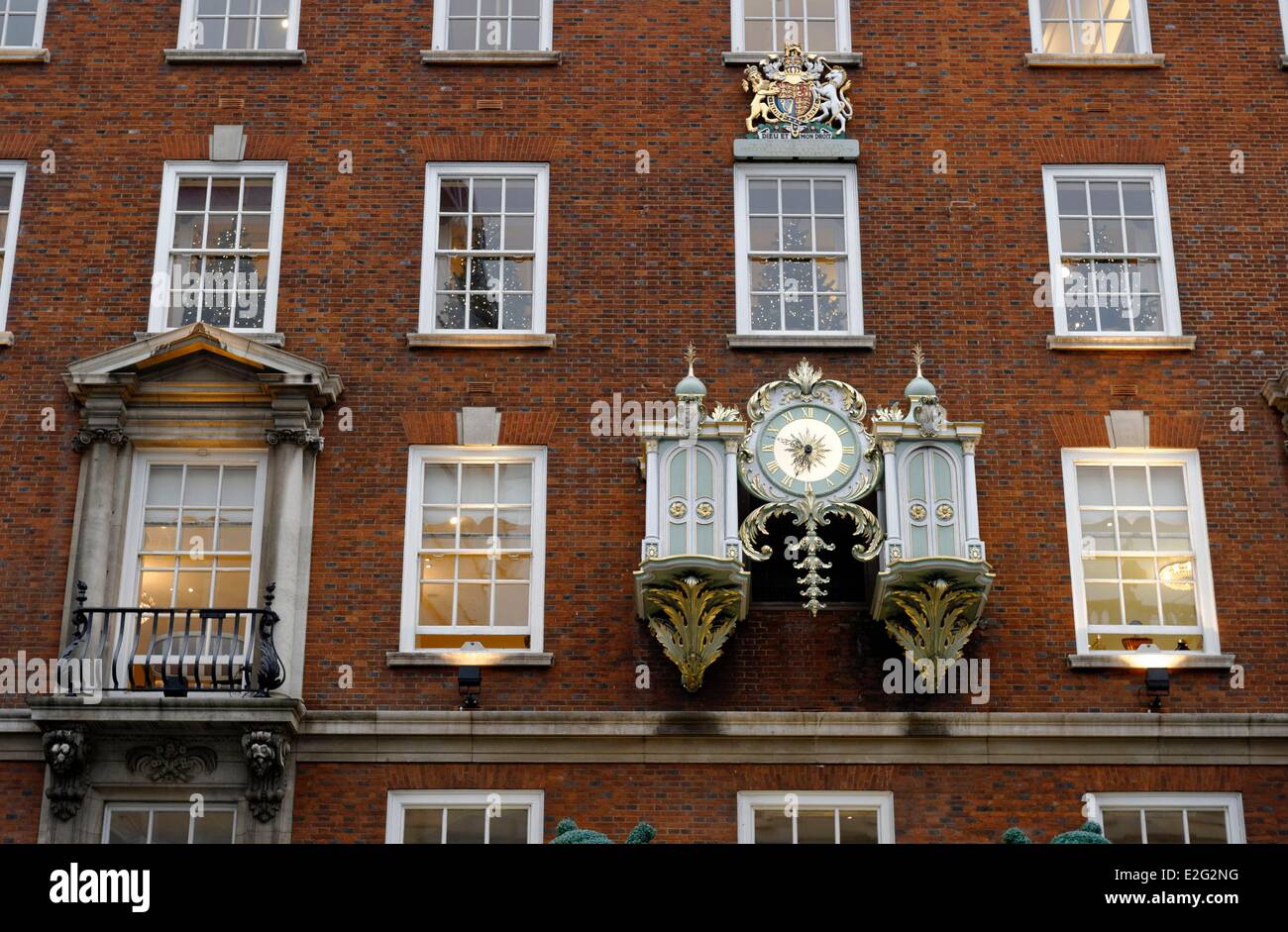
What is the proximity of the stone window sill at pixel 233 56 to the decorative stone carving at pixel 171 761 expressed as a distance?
7747mm

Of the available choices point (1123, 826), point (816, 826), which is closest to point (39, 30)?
point (816, 826)

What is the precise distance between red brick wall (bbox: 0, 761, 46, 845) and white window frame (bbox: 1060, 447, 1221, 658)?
10071 mm

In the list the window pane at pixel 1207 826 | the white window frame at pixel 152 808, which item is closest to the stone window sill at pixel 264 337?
the white window frame at pixel 152 808

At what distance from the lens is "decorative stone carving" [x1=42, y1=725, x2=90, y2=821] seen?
16.5 m

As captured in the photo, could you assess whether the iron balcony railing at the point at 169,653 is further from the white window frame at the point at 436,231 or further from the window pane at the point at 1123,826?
the window pane at the point at 1123,826

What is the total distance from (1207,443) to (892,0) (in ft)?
20.2

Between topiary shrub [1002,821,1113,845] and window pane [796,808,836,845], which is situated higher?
window pane [796,808,836,845]

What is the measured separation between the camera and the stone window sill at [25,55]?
1988 cm

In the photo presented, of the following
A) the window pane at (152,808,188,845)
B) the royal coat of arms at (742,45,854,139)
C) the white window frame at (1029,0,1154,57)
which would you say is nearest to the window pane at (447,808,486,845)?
the window pane at (152,808,188,845)

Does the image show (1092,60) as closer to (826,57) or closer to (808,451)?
(826,57)

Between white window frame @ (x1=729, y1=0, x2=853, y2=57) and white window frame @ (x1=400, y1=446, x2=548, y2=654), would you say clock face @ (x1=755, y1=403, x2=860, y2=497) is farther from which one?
white window frame @ (x1=729, y1=0, x2=853, y2=57)

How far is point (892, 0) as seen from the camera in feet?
66.5
